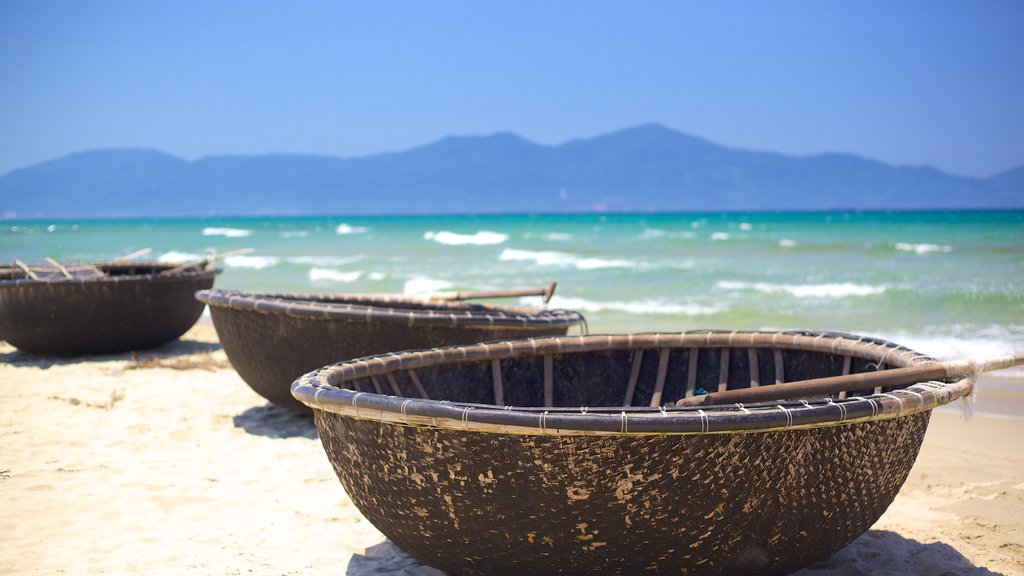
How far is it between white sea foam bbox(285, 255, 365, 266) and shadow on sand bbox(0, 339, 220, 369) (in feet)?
52.8

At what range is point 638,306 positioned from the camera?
45.0 feet

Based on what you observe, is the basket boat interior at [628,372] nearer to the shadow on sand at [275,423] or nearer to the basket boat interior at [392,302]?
the basket boat interior at [392,302]

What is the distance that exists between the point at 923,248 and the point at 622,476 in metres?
27.6

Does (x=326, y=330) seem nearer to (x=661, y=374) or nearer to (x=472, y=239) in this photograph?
(x=661, y=374)

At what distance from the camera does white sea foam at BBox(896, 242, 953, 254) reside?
26.2 metres

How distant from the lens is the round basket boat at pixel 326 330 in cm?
494

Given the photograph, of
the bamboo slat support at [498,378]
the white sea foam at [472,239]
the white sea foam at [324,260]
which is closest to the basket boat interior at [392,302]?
the bamboo slat support at [498,378]

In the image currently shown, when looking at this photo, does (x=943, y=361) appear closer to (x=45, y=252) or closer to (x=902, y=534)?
(x=902, y=534)

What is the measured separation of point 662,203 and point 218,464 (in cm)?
16528

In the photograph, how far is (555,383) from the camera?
13.7ft

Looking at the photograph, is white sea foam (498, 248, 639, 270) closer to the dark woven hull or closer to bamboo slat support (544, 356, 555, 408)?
bamboo slat support (544, 356, 555, 408)

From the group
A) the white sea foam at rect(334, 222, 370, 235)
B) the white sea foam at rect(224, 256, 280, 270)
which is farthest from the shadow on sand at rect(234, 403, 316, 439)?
the white sea foam at rect(334, 222, 370, 235)

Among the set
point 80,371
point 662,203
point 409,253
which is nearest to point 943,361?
point 80,371

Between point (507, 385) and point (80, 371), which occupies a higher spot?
point (507, 385)
